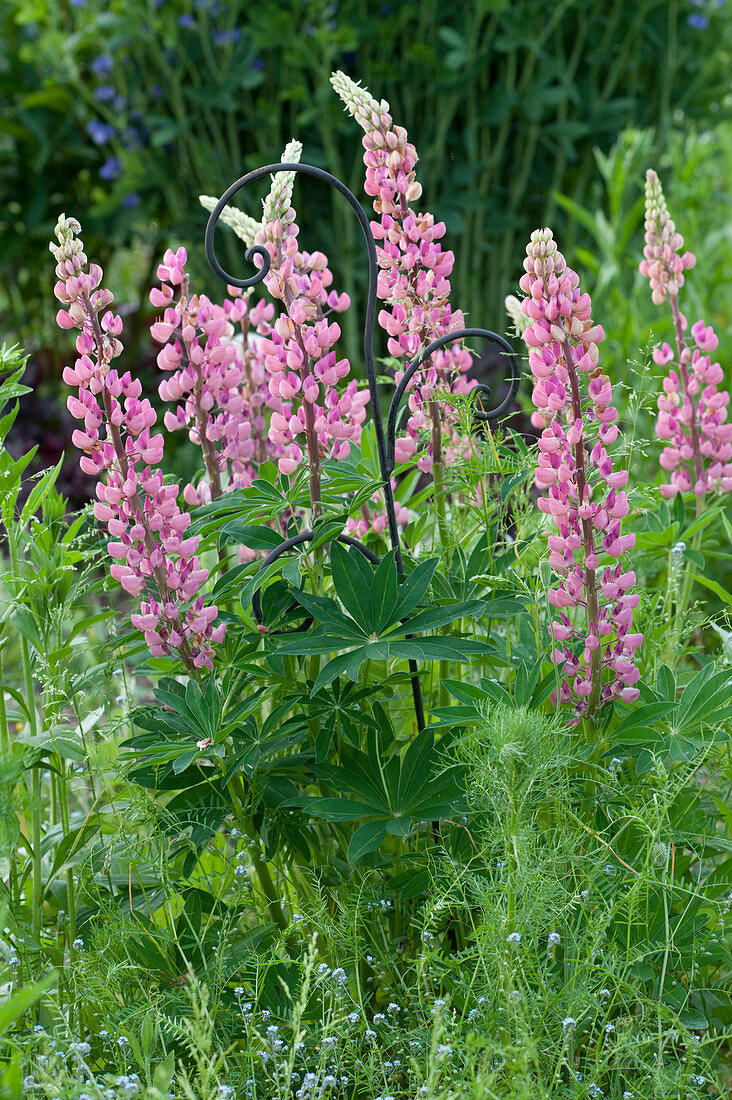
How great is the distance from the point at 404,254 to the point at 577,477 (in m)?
0.44

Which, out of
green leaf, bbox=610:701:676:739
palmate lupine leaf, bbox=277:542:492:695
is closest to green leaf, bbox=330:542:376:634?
palmate lupine leaf, bbox=277:542:492:695

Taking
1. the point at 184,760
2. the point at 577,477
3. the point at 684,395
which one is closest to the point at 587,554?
the point at 577,477

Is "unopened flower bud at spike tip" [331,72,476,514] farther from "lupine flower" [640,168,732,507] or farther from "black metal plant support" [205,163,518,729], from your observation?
"lupine flower" [640,168,732,507]

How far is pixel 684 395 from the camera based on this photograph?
1.92 meters

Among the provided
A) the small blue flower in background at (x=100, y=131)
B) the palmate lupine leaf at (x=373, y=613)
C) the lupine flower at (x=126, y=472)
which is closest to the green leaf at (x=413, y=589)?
the palmate lupine leaf at (x=373, y=613)

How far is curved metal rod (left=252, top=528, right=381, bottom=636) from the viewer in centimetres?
137

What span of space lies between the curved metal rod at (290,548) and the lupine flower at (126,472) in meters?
0.07

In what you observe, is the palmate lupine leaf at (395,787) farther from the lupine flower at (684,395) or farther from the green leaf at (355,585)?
the lupine flower at (684,395)

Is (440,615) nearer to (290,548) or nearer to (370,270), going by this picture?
(290,548)

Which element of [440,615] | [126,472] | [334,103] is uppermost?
[334,103]

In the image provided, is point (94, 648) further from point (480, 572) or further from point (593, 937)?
point (593, 937)

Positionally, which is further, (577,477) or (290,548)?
(290,548)

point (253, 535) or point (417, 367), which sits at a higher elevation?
point (417, 367)

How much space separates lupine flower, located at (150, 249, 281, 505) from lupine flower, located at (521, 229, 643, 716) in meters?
0.44
